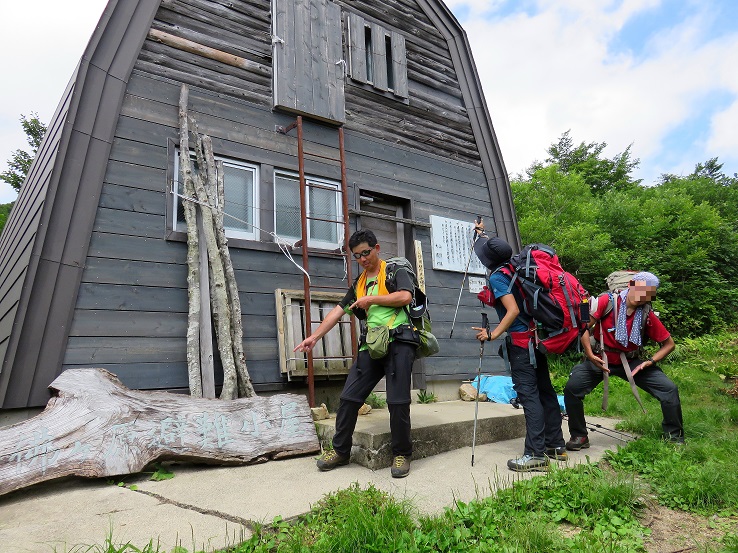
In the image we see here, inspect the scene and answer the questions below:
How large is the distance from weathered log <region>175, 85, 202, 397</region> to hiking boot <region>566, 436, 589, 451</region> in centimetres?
349

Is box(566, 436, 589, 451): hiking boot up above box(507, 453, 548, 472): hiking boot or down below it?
above

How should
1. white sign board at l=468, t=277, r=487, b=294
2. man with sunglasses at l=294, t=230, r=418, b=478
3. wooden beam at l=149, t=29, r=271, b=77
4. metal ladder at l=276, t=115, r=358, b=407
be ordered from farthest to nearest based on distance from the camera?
white sign board at l=468, t=277, r=487, b=294 < wooden beam at l=149, t=29, r=271, b=77 < metal ladder at l=276, t=115, r=358, b=407 < man with sunglasses at l=294, t=230, r=418, b=478

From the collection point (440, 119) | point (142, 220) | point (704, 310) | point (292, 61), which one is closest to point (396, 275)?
point (142, 220)

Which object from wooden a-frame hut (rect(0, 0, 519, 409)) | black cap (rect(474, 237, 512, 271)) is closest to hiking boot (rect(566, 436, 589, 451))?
black cap (rect(474, 237, 512, 271))

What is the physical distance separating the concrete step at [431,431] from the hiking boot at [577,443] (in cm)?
62

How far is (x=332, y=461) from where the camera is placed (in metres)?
3.75

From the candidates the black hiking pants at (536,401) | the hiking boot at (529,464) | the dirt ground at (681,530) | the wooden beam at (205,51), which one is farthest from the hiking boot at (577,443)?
the wooden beam at (205,51)

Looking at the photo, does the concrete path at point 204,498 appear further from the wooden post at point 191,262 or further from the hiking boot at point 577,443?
the wooden post at point 191,262

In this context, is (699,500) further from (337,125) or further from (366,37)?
(366,37)

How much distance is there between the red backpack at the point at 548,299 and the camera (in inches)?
150

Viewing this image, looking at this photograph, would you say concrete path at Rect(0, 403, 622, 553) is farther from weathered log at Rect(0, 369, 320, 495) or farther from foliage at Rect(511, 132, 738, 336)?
foliage at Rect(511, 132, 738, 336)

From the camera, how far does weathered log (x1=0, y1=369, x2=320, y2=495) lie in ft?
10.9

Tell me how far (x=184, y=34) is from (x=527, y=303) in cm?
514

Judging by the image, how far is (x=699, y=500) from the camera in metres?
2.88
